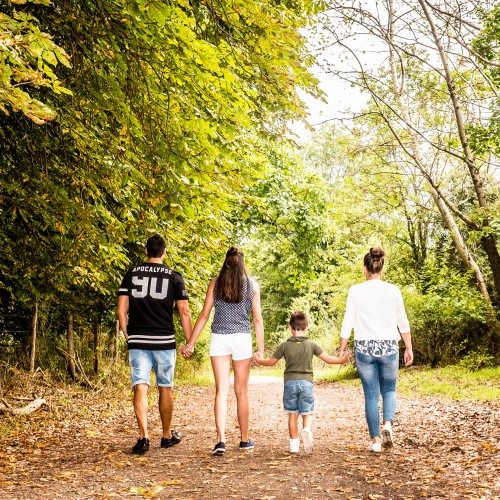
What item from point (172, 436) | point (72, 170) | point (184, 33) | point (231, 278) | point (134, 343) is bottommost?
point (172, 436)

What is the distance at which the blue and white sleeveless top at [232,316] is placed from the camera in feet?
21.6

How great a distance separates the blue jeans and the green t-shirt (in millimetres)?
489

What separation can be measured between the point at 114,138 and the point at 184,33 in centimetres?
182

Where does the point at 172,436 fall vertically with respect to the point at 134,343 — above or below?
below

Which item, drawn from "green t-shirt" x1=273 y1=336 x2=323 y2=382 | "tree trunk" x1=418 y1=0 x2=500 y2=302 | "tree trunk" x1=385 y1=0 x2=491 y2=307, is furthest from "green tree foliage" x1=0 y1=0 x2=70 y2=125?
"tree trunk" x1=385 y1=0 x2=491 y2=307

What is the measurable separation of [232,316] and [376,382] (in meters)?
1.61

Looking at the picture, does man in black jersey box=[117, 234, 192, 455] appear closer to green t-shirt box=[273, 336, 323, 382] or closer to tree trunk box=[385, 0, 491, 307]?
green t-shirt box=[273, 336, 323, 382]

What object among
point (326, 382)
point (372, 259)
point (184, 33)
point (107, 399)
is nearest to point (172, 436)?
point (372, 259)

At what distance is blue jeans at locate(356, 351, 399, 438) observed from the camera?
258 inches

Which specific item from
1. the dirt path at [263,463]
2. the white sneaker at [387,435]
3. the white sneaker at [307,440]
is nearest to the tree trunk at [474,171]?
the dirt path at [263,463]

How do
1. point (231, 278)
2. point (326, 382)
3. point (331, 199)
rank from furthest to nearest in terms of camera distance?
point (331, 199) → point (326, 382) → point (231, 278)

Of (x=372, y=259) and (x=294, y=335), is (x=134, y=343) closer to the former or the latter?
(x=294, y=335)

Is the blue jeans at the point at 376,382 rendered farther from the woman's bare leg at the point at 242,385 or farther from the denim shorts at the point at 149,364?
the denim shorts at the point at 149,364

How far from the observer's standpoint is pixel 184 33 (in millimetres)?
6000
